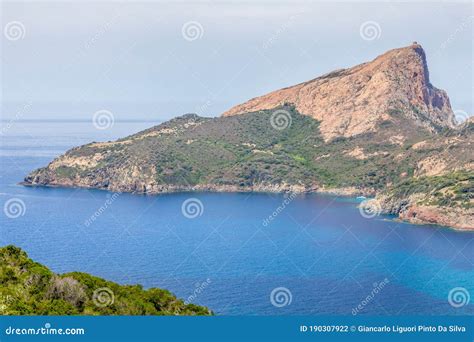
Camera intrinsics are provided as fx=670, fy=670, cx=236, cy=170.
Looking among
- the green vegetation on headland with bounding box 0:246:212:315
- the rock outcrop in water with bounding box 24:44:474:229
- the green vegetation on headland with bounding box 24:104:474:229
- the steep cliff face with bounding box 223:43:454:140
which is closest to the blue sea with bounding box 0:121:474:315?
the rock outcrop in water with bounding box 24:44:474:229

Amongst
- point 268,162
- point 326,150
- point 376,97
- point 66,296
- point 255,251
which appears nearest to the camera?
point 66,296

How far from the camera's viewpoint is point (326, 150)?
144m

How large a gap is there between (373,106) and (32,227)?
3534 inches

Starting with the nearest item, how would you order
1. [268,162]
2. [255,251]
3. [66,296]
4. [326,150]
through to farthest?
1. [66,296]
2. [255,251]
3. [268,162]
4. [326,150]

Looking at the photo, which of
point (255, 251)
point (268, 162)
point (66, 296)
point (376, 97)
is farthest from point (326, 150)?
point (66, 296)

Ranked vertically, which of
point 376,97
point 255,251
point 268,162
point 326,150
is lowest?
point 255,251

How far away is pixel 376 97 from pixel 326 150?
18317mm

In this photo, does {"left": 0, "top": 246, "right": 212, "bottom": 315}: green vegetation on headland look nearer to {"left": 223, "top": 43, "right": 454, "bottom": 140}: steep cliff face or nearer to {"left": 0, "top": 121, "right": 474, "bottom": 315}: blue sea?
{"left": 0, "top": 121, "right": 474, "bottom": 315}: blue sea

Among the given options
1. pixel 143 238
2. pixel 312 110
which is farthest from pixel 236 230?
pixel 312 110

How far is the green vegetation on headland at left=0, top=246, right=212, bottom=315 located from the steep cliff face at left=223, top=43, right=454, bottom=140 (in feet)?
382

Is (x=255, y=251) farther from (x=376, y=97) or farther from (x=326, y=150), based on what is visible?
(x=376, y=97)

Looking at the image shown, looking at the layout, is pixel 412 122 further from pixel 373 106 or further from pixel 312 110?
pixel 312 110

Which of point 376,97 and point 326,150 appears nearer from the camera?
point 326,150

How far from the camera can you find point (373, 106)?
149625 mm
